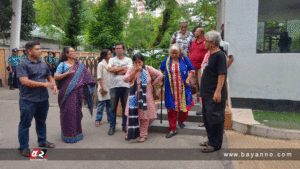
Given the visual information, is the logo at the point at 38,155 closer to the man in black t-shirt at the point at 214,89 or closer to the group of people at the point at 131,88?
the group of people at the point at 131,88

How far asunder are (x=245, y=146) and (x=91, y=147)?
2798 mm

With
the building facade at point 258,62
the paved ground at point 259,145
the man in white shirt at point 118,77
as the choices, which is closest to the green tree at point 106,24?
the building facade at point 258,62

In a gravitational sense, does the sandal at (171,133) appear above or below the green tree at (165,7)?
below

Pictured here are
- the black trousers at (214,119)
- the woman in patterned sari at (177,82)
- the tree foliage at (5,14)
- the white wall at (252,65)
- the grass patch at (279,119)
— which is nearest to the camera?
the black trousers at (214,119)

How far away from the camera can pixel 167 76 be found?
5145 millimetres

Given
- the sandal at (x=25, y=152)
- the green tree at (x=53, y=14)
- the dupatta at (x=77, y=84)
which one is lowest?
the sandal at (x=25, y=152)

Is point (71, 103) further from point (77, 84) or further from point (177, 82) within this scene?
point (177, 82)

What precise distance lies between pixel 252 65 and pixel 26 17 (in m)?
17.8

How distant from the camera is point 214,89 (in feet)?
13.6

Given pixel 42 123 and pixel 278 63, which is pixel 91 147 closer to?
pixel 42 123

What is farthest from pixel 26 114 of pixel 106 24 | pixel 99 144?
pixel 106 24

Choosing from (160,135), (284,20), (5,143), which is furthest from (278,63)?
(5,143)

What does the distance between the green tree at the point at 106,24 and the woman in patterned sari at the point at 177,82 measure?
11440 millimetres

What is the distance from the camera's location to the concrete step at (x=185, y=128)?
5297 millimetres
